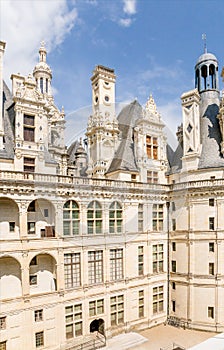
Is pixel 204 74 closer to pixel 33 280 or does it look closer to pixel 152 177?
pixel 152 177

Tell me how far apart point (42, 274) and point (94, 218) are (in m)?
5.93

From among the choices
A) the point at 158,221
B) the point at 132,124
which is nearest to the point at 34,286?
the point at 158,221

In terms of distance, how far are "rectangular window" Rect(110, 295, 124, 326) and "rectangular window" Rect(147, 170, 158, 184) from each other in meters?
11.2

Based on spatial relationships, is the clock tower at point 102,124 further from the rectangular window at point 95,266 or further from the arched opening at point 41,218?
the rectangular window at point 95,266

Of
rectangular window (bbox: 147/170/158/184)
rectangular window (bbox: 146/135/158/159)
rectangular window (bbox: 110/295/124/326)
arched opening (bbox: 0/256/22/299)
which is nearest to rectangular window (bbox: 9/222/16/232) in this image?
arched opening (bbox: 0/256/22/299)

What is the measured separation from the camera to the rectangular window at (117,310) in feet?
74.0

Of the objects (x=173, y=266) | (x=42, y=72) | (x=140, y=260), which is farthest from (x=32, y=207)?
(x=42, y=72)

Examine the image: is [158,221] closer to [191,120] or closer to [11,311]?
[191,120]

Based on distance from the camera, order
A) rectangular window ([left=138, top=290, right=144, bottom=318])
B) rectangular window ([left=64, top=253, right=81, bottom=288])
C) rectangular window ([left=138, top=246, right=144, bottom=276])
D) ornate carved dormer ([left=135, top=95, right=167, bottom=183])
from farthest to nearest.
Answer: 1. ornate carved dormer ([left=135, top=95, right=167, bottom=183])
2. rectangular window ([left=138, top=246, right=144, bottom=276])
3. rectangular window ([left=138, top=290, right=144, bottom=318])
4. rectangular window ([left=64, top=253, right=81, bottom=288])

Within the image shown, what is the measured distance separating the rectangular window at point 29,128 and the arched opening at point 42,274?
30.2 ft

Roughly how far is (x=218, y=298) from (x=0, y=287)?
18168mm

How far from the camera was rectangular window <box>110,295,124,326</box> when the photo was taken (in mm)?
22562

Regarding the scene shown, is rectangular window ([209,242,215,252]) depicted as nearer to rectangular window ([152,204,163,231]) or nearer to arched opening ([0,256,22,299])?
rectangular window ([152,204,163,231])

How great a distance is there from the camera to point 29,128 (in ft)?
67.5
